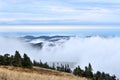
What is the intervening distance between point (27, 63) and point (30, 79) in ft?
114

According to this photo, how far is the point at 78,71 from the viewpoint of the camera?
81.9 m

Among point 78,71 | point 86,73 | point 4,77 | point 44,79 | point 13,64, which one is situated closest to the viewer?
point 4,77

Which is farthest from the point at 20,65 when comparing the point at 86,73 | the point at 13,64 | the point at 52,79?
the point at 52,79

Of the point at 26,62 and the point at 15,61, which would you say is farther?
the point at 26,62

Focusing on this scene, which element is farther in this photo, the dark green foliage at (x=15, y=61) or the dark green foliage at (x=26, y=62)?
the dark green foliage at (x=26, y=62)

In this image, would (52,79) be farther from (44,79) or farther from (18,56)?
(18,56)

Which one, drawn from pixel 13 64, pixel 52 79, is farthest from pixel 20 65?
pixel 52 79

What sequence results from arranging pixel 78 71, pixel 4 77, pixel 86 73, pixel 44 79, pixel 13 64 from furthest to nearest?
1. pixel 78 71
2. pixel 86 73
3. pixel 13 64
4. pixel 44 79
5. pixel 4 77

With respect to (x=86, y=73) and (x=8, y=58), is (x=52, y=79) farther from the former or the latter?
(x=86, y=73)

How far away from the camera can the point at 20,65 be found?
6488 cm

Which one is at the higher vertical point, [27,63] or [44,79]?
[27,63]

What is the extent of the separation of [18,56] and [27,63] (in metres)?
1.88

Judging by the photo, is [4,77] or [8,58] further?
[8,58]

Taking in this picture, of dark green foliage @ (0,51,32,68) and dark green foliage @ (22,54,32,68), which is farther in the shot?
dark green foliage @ (22,54,32,68)
